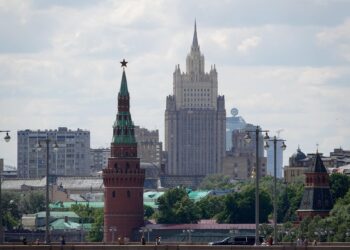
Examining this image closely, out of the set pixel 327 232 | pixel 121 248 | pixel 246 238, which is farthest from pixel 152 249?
pixel 327 232

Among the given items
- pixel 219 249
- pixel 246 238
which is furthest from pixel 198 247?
pixel 246 238

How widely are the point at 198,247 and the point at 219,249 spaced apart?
946 millimetres

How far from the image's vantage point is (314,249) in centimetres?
11625

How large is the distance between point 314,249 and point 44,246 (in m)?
12.2

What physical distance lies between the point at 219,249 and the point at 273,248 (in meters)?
2.61

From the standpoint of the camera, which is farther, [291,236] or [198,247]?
[291,236]

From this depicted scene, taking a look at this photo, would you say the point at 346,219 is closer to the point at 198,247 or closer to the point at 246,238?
the point at 246,238

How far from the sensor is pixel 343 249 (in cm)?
11631

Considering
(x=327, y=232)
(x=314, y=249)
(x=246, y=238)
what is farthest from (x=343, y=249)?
(x=327, y=232)

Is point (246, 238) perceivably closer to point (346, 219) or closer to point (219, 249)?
point (219, 249)

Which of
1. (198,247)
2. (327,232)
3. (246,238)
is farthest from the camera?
(327,232)

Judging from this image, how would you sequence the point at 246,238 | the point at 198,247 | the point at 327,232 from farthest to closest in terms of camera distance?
the point at 327,232
the point at 246,238
the point at 198,247

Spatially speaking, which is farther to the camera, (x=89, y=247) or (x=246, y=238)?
(x=246, y=238)

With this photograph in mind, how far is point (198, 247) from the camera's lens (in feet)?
379
